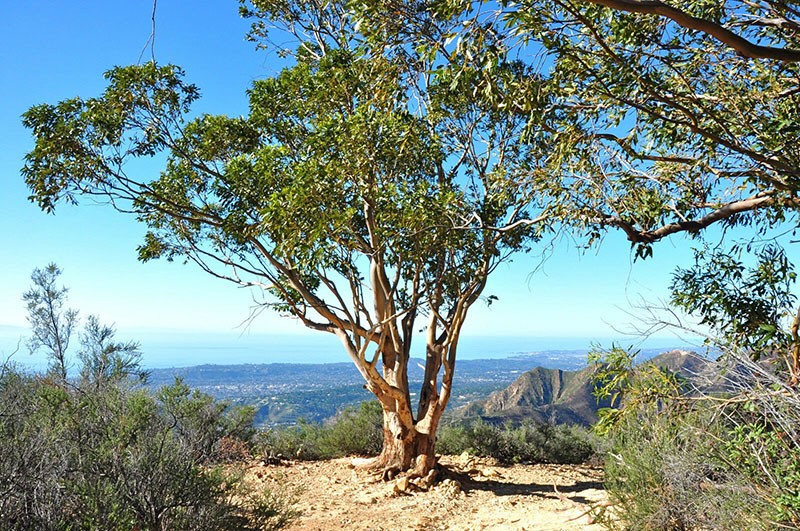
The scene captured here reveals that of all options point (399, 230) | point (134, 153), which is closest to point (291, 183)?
point (399, 230)

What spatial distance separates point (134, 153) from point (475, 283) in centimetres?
626

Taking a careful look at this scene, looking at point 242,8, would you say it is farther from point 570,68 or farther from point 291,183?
point 570,68

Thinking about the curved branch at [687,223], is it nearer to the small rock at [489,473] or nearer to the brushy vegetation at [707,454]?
the brushy vegetation at [707,454]

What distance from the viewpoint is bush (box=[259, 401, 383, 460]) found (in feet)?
42.4

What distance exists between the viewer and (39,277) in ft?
47.8

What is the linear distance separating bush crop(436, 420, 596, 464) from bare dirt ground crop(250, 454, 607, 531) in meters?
0.62

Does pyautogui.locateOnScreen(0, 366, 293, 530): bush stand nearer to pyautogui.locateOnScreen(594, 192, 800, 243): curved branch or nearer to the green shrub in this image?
the green shrub

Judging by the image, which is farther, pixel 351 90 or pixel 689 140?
pixel 351 90

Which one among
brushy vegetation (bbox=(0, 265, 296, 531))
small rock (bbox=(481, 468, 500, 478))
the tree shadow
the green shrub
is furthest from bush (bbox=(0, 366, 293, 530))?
small rock (bbox=(481, 468, 500, 478))

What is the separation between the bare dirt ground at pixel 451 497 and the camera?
7430mm

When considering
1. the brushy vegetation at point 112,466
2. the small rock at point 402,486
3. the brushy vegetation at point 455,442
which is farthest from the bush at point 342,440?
the brushy vegetation at point 112,466

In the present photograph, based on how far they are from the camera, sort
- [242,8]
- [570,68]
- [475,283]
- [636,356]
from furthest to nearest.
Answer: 1. [242,8]
2. [475,283]
3. [636,356]
4. [570,68]

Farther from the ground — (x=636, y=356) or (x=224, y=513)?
(x=636, y=356)

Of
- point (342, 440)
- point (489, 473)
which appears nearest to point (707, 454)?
point (489, 473)
